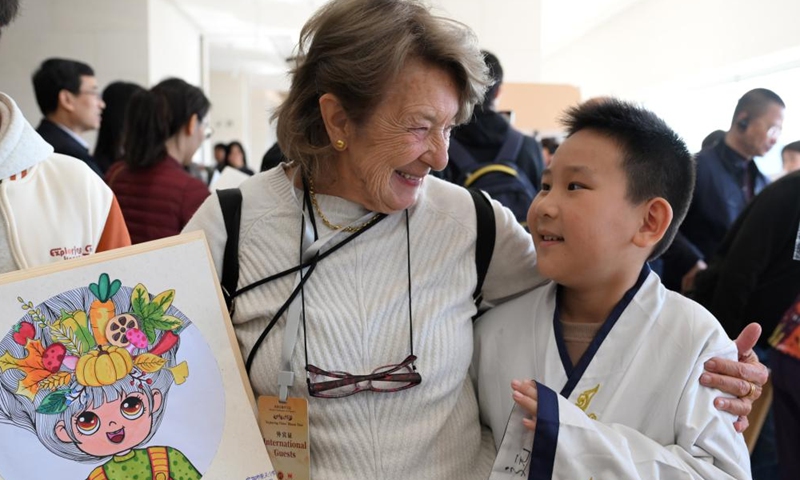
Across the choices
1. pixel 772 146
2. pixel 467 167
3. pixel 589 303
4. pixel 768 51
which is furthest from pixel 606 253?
pixel 768 51

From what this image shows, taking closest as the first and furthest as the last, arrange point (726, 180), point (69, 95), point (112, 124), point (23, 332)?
point (23, 332) < point (726, 180) < point (69, 95) < point (112, 124)

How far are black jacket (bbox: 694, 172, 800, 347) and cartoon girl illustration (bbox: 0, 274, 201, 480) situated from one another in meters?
1.90

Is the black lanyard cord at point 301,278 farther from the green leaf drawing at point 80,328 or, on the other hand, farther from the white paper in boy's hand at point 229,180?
the white paper in boy's hand at point 229,180

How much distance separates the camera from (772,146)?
113 inches

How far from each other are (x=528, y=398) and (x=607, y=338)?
0.81ft

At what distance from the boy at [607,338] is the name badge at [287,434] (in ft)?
1.13

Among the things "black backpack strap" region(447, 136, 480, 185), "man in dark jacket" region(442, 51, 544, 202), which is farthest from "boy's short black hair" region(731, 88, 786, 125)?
"black backpack strap" region(447, 136, 480, 185)

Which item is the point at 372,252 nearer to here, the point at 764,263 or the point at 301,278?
the point at 301,278

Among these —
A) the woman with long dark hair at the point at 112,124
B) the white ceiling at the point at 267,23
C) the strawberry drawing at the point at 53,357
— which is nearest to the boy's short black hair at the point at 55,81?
the woman with long dark hair at the point at 112,124

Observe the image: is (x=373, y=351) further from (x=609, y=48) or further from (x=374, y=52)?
(x=609, y=48)

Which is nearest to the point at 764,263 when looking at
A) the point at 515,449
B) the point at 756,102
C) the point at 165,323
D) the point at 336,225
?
the point at 756,102

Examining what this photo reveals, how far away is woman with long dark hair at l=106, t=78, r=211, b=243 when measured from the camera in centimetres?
261

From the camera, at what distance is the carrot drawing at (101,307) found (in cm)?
111

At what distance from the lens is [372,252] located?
4.39 feet
